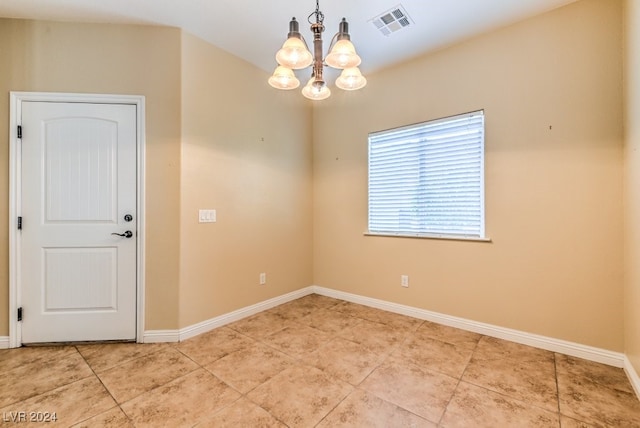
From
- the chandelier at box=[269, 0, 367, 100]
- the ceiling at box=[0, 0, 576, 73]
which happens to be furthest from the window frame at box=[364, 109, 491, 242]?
the chandelier at box=[269, 0, 367, 100]

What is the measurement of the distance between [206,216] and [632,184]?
131 inches

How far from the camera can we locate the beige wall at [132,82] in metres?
2.33

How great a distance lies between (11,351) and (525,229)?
4407 millimetres

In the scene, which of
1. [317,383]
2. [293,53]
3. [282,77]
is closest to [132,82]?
[282,77]

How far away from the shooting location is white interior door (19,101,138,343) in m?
2.37

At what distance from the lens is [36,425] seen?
A: 59.5 inches

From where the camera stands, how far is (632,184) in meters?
1.87

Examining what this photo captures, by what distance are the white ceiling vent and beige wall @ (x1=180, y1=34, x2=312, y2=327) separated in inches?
55.9

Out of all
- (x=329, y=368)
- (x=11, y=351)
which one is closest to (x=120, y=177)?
(x=11, y=351)

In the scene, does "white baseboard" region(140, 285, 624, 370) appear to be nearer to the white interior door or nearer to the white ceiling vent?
the white interior door

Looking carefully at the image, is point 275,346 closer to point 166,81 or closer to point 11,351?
point 11,351

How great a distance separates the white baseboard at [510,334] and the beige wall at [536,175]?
0.05m

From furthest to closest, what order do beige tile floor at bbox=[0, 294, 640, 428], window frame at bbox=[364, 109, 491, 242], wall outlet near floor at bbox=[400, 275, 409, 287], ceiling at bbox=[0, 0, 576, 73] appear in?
wall outlet near floor at bbox=[400, 275, 409, 287], window frame at bbox=[364, 109, 491, 242], ceiling at bbox=[0, 0, 576, 73], beige tile floor at bbox=[0, 294, 640, 428]

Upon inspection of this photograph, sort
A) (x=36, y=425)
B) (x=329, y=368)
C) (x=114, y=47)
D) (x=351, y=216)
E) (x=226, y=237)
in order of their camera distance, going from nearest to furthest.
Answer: (x=36, y=425)
(x=329, y=368)
(x=114, y=47)
(x=226, y=237)
(x=351, y=216)
